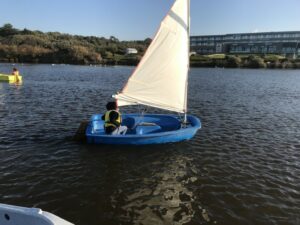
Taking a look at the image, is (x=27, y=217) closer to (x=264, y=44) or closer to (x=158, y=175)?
(x=158, y=175)

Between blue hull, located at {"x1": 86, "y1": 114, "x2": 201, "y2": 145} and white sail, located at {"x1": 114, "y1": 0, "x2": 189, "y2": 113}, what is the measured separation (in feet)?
4.39

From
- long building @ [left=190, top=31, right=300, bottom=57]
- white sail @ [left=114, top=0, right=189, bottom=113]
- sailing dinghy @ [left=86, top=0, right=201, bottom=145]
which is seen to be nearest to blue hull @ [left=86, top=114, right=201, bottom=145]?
sailing dinghy @ [left=86, top=0, right=201, bottom=145]

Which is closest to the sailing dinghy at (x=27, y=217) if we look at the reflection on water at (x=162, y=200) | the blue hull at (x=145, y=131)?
the reflection on water at (x=162, y=200)

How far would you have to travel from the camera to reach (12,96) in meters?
32.1

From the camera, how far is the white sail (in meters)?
15.6

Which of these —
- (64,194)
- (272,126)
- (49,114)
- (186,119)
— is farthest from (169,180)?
(49,114)

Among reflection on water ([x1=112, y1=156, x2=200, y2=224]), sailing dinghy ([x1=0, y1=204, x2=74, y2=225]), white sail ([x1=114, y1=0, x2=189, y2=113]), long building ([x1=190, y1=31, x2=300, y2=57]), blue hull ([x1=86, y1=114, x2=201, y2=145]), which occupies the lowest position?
reflection on water ([x1=112, y1=156, x2=200, y2=224])

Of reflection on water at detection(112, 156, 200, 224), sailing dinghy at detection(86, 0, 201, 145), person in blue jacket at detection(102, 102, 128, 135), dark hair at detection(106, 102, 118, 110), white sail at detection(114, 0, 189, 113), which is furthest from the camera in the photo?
white sail at detection(114, 0, 189, 113)

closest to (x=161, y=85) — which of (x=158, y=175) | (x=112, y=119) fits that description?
(x=112, y=119)

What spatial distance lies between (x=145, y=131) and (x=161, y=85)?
115 inches

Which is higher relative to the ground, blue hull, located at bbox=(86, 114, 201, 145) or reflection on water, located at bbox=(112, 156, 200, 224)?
blue hull, located at bbox=(86, 114, 201, 145)

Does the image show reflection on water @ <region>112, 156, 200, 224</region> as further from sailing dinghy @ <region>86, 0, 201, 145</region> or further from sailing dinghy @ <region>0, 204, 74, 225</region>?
sailing dinghy @ <region>0, 204, 74, 225</region>

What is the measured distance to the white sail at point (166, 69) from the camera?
15633mm

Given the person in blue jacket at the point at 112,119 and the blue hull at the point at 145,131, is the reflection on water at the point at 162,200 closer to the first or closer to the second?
the blue hull at the point at 145,131
